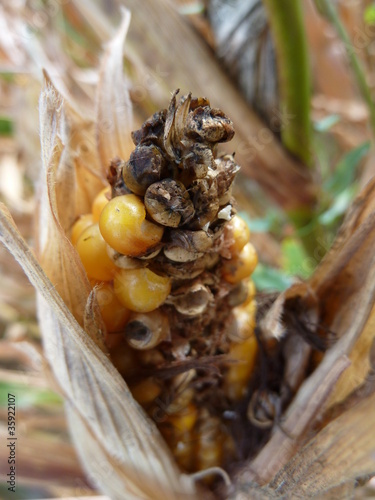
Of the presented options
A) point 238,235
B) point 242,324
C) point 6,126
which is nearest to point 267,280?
point 242,324

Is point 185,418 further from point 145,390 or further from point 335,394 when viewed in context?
point 335,394

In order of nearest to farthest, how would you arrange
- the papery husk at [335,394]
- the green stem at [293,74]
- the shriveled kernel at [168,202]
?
the shriveled kernel at [168,202], the papery husk at [335,394], the green stem at [293,74]

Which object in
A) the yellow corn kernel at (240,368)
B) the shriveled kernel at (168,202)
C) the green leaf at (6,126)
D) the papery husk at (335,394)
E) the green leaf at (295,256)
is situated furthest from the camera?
the green leaf at (6,126)

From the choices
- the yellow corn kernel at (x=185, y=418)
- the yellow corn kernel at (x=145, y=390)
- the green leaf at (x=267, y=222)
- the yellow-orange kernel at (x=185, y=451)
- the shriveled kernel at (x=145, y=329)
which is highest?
the green leaf at (x=267, y=222)

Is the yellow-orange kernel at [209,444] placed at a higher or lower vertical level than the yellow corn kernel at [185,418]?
lower

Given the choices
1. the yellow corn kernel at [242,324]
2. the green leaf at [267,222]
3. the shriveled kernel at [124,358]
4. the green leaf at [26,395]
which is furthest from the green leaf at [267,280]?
the green leaf at [26,395]

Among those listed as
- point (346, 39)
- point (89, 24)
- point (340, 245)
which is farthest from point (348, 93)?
point (340, 245)

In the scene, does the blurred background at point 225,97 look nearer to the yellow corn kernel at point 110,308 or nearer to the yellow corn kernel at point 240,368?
the yellow corn kernel at point 240,368
